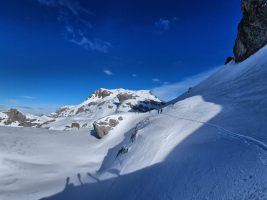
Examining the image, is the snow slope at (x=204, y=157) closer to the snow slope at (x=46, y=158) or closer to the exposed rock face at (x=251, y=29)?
the snow slope at (x=46, y=158)

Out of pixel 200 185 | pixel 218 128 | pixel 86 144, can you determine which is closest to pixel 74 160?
pixel 86 144

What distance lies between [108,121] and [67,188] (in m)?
19.5

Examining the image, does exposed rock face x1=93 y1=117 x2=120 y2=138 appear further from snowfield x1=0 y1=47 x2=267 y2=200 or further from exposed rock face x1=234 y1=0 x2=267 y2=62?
exposed rock face x1=234 y1=0 x2=267 y2=62

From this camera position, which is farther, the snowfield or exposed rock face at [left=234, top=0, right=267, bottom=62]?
exposed rock face at [left=234, top=0, right=267, bottom=62]

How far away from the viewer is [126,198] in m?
13.7

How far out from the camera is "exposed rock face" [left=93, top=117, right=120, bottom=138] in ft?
124

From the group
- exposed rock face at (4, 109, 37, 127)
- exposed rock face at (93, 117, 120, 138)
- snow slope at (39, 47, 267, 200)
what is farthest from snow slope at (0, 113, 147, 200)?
exposed rock face at (4, 109, 37, 127)

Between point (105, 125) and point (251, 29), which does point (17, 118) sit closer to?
point (105, 125)

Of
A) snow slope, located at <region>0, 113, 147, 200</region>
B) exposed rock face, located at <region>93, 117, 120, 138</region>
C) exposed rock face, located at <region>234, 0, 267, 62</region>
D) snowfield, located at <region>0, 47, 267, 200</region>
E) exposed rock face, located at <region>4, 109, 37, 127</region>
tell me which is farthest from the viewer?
exposed rock face, located at <region>4, 109, 37, 127</region>

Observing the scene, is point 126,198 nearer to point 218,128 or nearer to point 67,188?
point 218,128

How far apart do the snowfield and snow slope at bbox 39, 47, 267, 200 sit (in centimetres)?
3

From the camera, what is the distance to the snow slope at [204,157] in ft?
29.3

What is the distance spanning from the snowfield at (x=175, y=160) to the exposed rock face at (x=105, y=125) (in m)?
3.66

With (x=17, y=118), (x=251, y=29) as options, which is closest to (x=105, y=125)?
(x=251, y=29)
